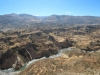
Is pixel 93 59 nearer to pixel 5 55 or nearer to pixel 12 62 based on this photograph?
pixel 12 62

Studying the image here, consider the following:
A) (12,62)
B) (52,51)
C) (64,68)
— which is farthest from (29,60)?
(64,68)

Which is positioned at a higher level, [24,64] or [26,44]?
[26,44]

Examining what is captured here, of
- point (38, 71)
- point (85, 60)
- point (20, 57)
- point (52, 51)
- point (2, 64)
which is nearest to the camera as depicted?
point (38, 71)

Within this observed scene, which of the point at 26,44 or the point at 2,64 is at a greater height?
the point at 26,44

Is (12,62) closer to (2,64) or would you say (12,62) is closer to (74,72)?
(2,64)

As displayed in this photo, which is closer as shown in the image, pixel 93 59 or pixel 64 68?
pixel 64 68

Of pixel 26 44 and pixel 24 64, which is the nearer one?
pixel 24 64

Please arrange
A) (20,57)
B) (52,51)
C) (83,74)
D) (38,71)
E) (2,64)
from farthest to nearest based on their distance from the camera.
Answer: (52,51), (20,57), (2,64), (38,71), (83,74)

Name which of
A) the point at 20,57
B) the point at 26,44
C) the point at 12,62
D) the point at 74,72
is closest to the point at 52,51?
the point at 26,44

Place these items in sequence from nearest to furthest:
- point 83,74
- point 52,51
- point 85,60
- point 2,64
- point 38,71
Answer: point 83,74, point 38,71, point 85,60, point 2,64, point 52,51
